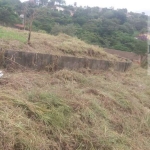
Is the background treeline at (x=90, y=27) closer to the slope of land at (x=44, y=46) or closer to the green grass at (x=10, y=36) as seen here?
the slope of land at (x=44, y=46)

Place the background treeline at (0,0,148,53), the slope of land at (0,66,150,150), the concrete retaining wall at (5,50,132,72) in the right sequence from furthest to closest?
the background treeline at (0,0,148,53) → the concrete retaining wall at (5,50,132,72) → the slope of land at (0,66,150,150)

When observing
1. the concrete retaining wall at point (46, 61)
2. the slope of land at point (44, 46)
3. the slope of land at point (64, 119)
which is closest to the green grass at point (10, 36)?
the slope of land at point (44, 46)

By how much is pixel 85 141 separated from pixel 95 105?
2.48ft

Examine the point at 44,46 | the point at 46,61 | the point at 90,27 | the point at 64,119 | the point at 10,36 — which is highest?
the point at 90,27

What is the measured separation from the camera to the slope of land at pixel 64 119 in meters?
1.95

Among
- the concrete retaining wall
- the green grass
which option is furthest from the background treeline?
the concrete retaining wall

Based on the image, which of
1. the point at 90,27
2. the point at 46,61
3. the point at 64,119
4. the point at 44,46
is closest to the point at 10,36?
the point at 44,46

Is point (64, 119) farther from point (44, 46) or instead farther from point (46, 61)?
point (44, 46)

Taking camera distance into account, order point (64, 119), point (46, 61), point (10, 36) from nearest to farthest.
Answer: point (64, 119), point (46, 61), point (10, 36)

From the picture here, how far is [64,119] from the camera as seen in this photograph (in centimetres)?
239

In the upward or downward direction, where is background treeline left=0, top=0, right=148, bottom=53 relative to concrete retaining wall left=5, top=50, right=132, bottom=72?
upward

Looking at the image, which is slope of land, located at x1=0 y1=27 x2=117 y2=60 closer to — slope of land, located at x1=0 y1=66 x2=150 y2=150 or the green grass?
the green grass

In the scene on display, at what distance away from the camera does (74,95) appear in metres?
3.01

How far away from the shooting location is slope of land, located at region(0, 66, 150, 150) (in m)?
1.95
